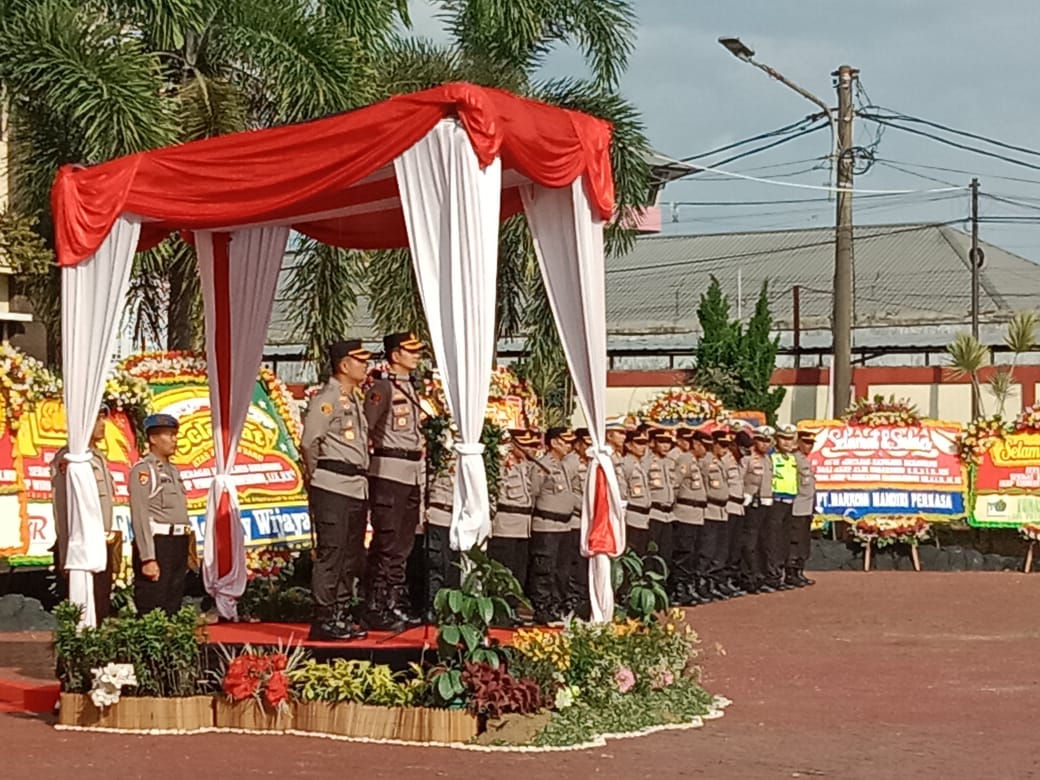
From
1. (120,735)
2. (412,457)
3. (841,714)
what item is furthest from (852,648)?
(120,735)

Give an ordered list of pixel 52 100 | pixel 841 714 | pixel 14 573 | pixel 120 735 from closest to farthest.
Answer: pixel 120 735 < pixel 841 714 < pixel 14 573 < pixel 52 100

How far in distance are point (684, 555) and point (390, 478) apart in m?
7.80

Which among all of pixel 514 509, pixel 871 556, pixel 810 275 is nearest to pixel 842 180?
pixel 871 556

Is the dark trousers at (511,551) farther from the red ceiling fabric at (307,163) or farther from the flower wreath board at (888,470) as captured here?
the flower wreath board at (888,470)

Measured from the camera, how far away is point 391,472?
10453 millimetres

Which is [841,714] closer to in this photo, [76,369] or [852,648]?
[852,648]

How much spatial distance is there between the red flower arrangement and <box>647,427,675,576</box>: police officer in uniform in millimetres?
8099

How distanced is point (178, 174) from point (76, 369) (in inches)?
48.2

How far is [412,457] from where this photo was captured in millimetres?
10547

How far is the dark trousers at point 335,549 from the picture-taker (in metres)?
9.98

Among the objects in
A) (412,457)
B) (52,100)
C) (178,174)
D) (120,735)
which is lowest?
(120,735)

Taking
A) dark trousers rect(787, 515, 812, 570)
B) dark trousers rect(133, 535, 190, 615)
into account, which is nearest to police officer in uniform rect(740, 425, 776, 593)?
dark trousers rect(787, 515, 812, 570)

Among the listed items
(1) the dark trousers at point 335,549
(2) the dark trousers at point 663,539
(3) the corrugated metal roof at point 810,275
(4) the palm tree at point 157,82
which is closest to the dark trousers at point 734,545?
(2) the dark trousers at point 663,539

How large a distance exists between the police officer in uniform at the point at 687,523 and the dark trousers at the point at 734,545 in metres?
0.78
